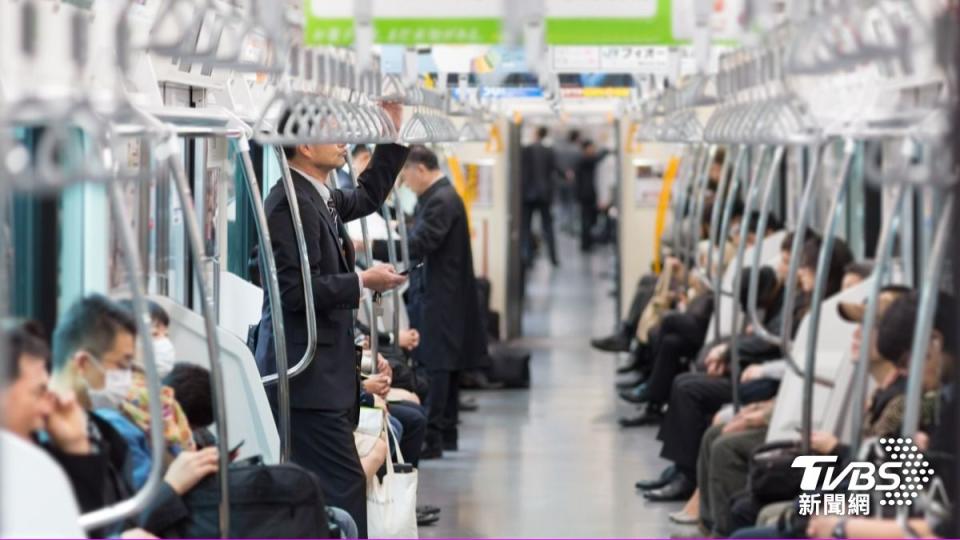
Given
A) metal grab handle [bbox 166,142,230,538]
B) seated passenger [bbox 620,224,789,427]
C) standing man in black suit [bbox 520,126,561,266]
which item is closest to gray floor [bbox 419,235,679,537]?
seated passenger [bbox 620,224,789,427]

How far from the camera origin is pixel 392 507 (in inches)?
207

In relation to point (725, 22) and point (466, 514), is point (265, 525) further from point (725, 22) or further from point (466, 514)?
point (466, 514)

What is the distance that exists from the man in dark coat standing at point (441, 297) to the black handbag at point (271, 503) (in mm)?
4370

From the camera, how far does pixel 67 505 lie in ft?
9.50

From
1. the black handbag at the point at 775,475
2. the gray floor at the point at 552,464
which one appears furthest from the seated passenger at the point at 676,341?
the black handbag at the point at 775,475

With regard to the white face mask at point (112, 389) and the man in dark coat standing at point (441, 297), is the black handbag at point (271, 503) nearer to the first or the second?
the white face mask at point (112, 389)

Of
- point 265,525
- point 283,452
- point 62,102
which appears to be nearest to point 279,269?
point 283,452

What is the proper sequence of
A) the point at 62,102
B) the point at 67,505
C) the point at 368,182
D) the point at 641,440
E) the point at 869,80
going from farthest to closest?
1. the point at 641,440
2. the point at 368,182
3. the point at 869,80
4. the point at 67,505
5. the point at 62,102

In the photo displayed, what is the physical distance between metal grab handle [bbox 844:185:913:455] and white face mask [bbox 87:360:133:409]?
→ 1.39m

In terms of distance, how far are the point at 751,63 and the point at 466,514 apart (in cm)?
303

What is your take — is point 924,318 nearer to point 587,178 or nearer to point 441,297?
point 441,297

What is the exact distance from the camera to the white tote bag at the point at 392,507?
5238 mm

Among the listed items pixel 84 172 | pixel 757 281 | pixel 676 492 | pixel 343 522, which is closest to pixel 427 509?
pixel 676 492

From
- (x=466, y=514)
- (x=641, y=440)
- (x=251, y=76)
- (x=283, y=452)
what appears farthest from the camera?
(x=641, y=440)
